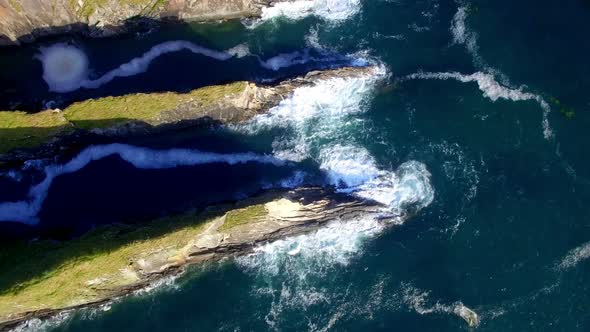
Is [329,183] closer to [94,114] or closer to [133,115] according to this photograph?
[133,115]

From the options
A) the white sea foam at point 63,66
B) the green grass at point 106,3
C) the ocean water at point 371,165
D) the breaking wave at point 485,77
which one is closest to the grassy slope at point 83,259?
the ocean water at point 371,165

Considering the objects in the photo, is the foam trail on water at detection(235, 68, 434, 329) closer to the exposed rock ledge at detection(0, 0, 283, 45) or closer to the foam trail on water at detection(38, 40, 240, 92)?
the foam trail on water at detection(38, 40, 240, 92)

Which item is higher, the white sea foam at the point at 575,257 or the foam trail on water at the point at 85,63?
the foam trail on water at the point at 85,63

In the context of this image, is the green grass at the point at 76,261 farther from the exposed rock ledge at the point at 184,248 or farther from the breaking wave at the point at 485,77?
the breaking wave at the point at 485,77

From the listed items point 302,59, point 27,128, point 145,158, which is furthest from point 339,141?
point 27,128

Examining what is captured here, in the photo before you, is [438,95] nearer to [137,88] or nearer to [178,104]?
[178,104]

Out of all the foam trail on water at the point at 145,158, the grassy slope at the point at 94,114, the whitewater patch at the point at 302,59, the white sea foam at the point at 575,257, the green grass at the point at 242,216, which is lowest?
the white sea foam at the point at 575,257

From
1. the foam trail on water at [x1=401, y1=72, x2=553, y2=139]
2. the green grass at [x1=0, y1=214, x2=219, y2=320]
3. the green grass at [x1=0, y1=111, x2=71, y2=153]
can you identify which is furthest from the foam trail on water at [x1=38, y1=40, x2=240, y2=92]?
the foam trail on water at [x1=401, y1=72, x2=553, y2=139]
